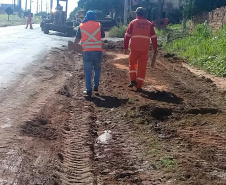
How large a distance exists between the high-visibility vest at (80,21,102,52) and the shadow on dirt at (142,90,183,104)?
1.50 m

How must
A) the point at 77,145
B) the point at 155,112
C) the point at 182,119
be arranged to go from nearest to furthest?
the point at 77,145
the point at 182,119
the point at 155,112

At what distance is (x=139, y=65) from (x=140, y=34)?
725 mm

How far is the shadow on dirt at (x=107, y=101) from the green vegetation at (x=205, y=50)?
4.54 m

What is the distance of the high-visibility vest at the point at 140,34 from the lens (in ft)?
29.4

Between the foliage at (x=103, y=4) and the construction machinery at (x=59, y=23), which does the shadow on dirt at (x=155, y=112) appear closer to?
the construction machinery at (x=59, y=23)

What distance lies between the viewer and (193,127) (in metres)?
6.16

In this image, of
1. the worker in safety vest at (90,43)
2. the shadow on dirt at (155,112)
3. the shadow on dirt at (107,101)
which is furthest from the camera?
the worker in safety vest at (90,43)

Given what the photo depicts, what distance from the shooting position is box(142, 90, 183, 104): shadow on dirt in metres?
8.00

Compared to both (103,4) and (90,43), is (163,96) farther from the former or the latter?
(103,4)

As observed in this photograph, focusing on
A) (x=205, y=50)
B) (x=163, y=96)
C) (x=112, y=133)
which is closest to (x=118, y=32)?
(x=205, y=50)

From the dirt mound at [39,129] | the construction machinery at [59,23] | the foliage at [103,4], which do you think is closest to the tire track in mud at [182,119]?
the dirt mound at [39,129]

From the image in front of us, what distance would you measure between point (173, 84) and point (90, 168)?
579cm

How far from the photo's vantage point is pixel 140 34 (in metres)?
9.00

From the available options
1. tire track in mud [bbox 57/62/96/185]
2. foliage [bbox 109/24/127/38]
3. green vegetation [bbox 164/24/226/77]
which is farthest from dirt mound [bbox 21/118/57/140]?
foliage [bbox 109/24/127/38]
